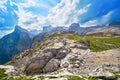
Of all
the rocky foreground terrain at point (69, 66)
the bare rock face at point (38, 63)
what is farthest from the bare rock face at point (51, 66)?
the bare rock face at point (38, 63)

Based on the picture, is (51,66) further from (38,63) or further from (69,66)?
(69,66)

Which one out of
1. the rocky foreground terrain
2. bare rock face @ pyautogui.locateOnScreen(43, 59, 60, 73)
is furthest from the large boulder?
bare rock face @ pyautogui.locateOnScreen(43, 59, 60, 73)

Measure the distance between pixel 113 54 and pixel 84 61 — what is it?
9.43 m

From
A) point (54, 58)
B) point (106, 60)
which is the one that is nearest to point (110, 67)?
point (106, 60)

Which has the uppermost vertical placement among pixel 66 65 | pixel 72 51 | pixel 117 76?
pixel 72 51

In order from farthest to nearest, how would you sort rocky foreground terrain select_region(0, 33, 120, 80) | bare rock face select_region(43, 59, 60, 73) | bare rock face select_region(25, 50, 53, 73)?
bare rock face select_region(25, 50, 53, 73), bare rock face select_region(43, 59, 60, 73), rocky foreground terrain select_region(0, 33, 120, 80)

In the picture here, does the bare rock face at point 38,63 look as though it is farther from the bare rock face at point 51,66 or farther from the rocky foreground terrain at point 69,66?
the bare rock face at point 51,66

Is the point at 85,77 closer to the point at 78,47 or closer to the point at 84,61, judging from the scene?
the point at 84,61

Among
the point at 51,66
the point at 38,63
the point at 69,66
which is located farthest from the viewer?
the point at 38,63

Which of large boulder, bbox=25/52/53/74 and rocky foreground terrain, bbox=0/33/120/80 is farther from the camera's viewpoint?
A: large boulder, bbox=25/52/53/74

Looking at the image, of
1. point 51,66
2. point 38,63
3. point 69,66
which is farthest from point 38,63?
point 69,66

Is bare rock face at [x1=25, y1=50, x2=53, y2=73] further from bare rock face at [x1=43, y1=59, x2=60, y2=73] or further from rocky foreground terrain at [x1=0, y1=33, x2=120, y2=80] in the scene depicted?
bare rock face at [x1=43, y1=59, x2=60, y2=73]

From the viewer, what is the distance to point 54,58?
69.6 meters

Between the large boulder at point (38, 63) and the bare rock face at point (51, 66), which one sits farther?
the large boulder at point (38, 63)
